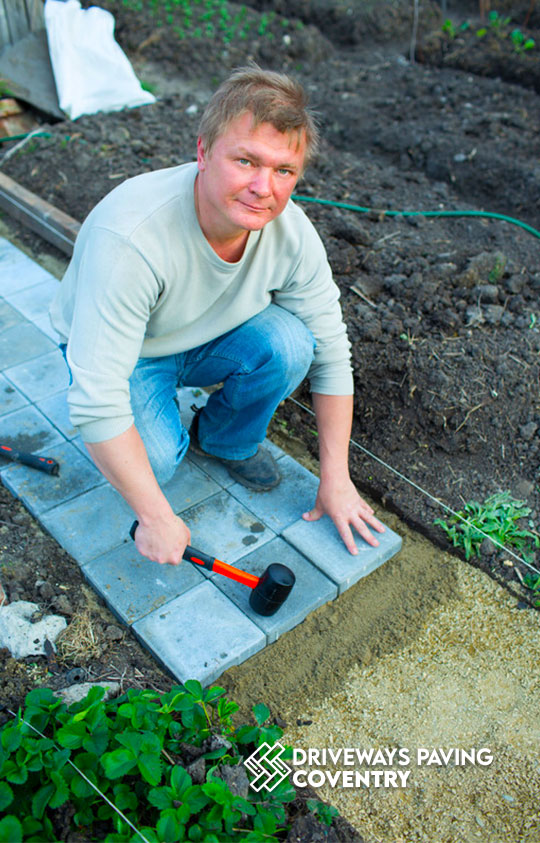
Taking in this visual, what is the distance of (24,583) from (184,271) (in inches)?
49.5

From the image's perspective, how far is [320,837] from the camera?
6.11ft

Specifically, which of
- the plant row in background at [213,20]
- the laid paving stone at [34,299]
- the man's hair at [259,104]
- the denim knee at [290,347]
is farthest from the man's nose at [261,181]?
the plant row in background at [213,20]

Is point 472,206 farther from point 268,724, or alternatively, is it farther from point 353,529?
point 268,724

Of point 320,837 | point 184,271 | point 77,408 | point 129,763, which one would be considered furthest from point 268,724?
point 184,271

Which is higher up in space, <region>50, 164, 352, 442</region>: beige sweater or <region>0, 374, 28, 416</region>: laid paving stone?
<region>50, 164, 352, 442</region>: beige sweater

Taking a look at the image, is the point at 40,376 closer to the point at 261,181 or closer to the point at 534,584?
the point at 261,181

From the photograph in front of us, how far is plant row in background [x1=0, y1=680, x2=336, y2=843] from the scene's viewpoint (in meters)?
1.69

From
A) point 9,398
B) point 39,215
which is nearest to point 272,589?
point 9,398

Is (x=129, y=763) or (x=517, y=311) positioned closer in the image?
(x=129, y=763)

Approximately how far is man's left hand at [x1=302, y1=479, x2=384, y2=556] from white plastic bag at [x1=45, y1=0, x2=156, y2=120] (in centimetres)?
454

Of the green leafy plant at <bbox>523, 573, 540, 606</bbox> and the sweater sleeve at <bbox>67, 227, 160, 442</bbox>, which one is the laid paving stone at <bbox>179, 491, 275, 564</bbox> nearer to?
the sweater sleeve at <bbox>67, 227, 160, 442</bbox>

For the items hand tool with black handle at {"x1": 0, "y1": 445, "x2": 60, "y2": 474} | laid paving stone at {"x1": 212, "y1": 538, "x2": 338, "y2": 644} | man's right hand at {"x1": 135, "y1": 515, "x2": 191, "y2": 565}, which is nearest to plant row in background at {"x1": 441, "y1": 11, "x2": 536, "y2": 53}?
laid paving stone at {"x1": 212, "y1": 538, "x2": 338, "y2": 644}

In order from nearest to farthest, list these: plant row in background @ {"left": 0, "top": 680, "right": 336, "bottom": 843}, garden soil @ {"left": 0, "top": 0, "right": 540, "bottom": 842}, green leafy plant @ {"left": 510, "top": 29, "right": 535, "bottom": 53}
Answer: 1. plant row in background @ {"left": 0, "top": 680, "right": 336, "bottom": 843}
2. garden soil @ {"left": 0, "top": 0, "right": 540, "bottom": 842}
3. green leafy plant @ {"left": 510, "top": 29, "right": 535, "bottom": 53}

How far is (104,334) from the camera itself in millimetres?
2012
